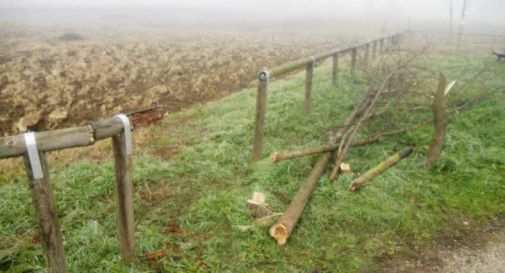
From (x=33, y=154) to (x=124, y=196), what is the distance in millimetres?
993

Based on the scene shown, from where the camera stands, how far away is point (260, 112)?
235 inches

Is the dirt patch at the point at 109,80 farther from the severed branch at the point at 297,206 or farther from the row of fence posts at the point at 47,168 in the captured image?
the row of fence posts at the point at 47,168

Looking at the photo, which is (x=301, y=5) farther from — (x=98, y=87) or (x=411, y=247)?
(x=411, y=247)

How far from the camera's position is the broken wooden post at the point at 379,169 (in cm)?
514

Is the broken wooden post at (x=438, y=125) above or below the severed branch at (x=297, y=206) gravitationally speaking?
above

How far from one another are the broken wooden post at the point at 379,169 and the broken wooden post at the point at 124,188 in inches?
110

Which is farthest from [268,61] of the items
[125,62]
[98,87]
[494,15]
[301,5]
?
[494,15]

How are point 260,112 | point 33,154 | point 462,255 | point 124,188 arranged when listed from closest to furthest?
point 33,154 < point 124,188 < point 462,255 < point 260,112

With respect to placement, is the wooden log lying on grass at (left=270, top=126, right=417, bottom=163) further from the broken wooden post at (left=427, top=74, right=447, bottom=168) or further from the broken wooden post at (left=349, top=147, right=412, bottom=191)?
the broken wooden post at (left=427, top=74, right=447, bottom=168)

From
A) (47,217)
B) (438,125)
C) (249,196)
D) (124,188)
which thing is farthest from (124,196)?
(438,125)

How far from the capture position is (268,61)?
57.3ft

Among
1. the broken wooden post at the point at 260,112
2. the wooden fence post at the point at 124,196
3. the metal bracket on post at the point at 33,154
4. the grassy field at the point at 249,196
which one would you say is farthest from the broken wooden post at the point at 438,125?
the metal bracket on post at the point at 33,154

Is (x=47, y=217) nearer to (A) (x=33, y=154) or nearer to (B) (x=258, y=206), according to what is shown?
(A) (x=33, y=154)

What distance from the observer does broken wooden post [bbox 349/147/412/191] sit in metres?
5.14
